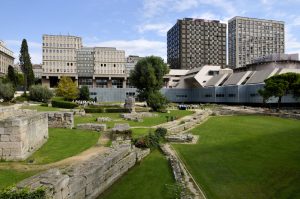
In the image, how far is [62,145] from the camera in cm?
2223

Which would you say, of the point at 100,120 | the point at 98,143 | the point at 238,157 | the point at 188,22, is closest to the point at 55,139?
the point at 98,143

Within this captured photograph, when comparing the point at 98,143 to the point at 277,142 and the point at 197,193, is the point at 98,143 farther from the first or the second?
the point at 277,142

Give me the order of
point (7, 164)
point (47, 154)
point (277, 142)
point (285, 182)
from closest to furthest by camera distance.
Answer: point (285, 182) < point (7, 164) < point (47, 154) < point (277, 142)

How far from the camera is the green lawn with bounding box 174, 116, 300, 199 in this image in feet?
46.5

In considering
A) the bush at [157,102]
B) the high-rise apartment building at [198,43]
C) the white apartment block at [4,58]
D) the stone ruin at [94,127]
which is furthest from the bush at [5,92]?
the high-rise apartment building at [198,43]

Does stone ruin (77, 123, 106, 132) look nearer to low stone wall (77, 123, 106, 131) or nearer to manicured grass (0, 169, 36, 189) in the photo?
low stone wall (77, 123, 106, 131)

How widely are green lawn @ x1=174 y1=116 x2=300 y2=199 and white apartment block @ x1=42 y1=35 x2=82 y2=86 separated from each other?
9800 cm

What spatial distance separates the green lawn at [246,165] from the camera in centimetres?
1417

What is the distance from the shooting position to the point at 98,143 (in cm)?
2438

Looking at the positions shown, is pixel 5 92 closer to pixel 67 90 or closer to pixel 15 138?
pixel 67 90

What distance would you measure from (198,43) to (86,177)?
178 metres

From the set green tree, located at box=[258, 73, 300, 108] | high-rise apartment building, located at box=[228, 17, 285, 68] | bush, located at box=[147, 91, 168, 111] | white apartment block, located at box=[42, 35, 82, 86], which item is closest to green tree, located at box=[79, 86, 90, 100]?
white apartment block, located at box=[42, 35, 82, 86]

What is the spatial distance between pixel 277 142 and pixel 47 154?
62.9ft

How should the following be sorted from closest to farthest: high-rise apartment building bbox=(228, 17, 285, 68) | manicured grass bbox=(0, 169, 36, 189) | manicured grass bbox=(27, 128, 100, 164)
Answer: manicured grass bbox=(0, 169, 36, 189) → manicured grass bbox=(27, 128, 100, 164) → high-rise apartment building bbox=(228, 17, 285, 68)
